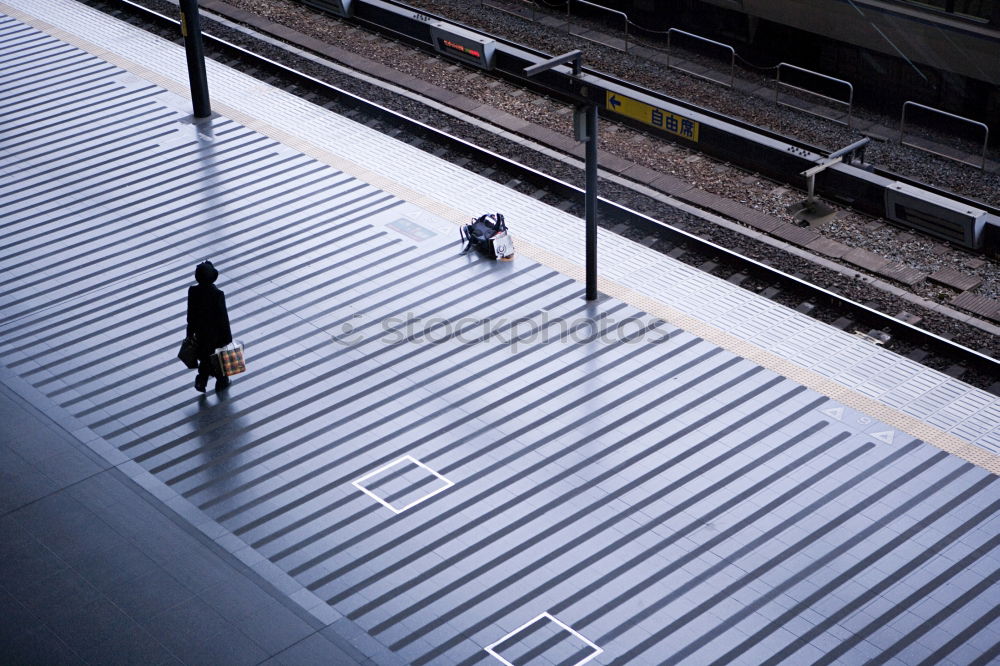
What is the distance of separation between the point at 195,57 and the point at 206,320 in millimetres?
6957

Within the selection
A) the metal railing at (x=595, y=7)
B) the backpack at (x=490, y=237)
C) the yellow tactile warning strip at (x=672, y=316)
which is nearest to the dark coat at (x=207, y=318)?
the backpack at (x=490, y=237)

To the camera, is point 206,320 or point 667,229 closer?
point 206,320

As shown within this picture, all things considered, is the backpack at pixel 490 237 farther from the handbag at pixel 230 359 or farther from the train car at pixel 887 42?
the train car at pixel 887 42

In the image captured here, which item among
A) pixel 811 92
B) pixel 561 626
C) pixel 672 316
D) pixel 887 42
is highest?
pixel 887 42

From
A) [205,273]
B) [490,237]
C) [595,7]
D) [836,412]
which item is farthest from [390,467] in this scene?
[595,7]

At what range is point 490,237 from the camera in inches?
579

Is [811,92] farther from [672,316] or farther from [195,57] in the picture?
[195,57]

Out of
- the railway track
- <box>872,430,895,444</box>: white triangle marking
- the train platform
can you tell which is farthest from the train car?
<box>872,430,895,444</box>: white triangle marking

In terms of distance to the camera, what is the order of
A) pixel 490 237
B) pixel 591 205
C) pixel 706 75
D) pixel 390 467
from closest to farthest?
pixel 390 467 → pixel 591 205 → pixel 490 237 → pixel 706 75

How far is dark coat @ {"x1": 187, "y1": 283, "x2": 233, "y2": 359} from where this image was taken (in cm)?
1179

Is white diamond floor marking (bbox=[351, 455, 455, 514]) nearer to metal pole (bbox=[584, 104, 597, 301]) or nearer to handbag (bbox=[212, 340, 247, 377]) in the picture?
handbag (bbox=[212, 340, 247, 377])

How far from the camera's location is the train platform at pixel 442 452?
972cm

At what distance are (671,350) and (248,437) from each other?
4.39 metres

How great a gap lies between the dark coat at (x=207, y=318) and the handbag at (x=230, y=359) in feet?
0.18
